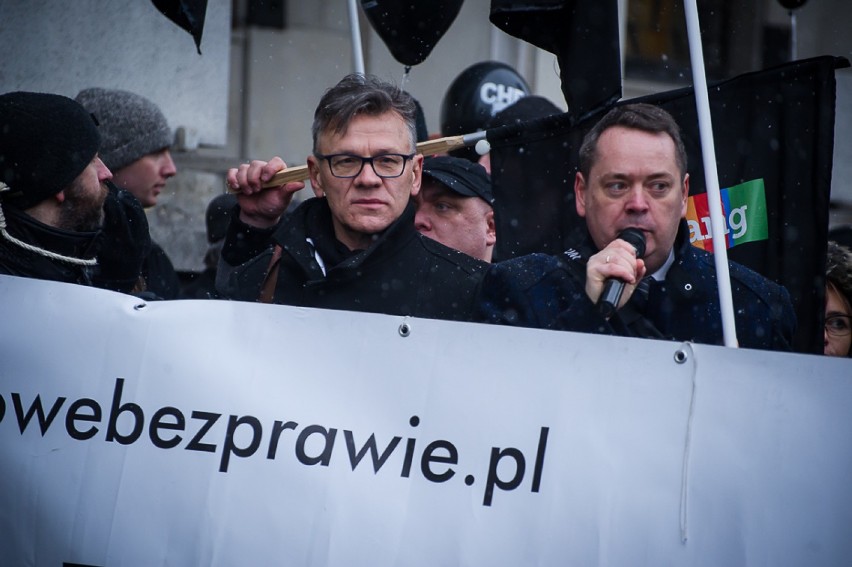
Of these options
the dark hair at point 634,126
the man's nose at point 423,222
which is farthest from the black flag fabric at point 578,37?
the man's nose at point 423,222

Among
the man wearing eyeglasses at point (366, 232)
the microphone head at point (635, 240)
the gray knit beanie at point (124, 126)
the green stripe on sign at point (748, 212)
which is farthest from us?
the gray knit beanie at point (124, 126)

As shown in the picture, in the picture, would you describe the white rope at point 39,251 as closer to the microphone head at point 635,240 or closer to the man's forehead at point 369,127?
the man's forehead at point 369,127

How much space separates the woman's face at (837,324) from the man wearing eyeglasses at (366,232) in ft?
4.65

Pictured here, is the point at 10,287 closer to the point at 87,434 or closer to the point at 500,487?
the point at 87,434

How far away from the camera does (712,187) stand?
2.79m

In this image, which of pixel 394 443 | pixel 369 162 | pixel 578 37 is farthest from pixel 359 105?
pixel 394 443

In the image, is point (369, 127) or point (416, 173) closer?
point (369, 127)

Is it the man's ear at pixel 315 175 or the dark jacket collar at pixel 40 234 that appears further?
the man's ear at pixel 315 175

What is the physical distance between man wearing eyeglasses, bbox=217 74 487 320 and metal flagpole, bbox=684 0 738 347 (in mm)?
765

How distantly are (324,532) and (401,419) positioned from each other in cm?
30

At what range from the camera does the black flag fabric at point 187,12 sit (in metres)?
4.09

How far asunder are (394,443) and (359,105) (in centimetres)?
120

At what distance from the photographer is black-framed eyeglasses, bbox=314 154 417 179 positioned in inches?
128

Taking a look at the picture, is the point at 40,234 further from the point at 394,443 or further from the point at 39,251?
the point at 394,443
